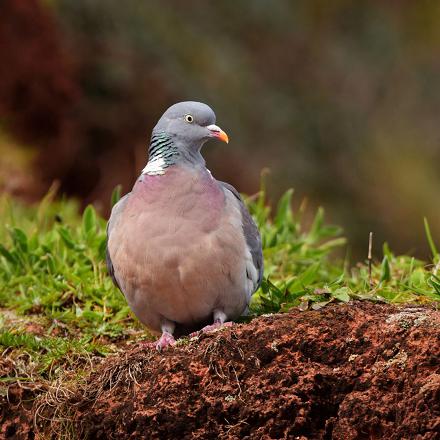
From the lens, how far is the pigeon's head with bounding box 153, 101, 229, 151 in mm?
5164

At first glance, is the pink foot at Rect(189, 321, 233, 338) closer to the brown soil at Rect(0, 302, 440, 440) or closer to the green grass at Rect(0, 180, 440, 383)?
the brown soil at Rect(0, 302, 440, 440)

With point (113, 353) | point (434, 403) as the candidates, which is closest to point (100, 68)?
point (113, 353)

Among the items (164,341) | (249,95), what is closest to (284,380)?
(164,341)

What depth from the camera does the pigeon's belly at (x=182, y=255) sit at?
475 centimetres

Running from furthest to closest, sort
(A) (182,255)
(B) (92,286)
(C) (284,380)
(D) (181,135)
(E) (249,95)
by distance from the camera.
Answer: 1. (E) (249,95)
2. (B) (92,286)
3. (D) (181,135)
4. (A) (182,255)
5. (C) (284,380)

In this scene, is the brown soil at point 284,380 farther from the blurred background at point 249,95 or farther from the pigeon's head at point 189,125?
the blurred background at point 249,95

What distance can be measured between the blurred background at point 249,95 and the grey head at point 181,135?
14.4ft

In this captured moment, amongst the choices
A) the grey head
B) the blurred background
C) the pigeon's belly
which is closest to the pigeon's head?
the grey head

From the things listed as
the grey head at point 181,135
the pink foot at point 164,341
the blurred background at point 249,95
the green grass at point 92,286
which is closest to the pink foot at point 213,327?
the pink foot at point 164,341

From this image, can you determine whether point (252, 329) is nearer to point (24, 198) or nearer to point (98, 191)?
point (24, 198)

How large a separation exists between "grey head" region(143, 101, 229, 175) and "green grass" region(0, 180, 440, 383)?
80cm

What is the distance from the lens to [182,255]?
473 centimetres

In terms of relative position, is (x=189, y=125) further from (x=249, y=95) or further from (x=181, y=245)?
(x=249, y=95)

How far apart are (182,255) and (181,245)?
5 cm
